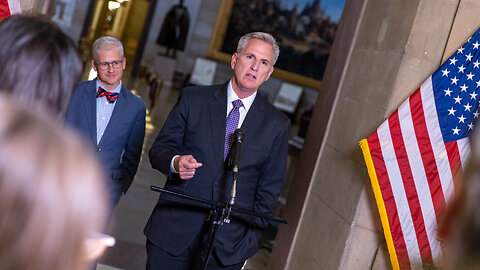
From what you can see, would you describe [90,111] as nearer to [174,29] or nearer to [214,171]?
[214,171]

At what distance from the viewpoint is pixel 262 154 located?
12.5 ft

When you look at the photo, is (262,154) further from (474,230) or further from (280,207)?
(280,207)

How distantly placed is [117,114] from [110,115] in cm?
6

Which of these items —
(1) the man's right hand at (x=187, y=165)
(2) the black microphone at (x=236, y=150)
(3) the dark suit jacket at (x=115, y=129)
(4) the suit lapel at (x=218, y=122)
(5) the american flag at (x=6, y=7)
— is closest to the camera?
(2) the black microphone at (x=236, y=150)

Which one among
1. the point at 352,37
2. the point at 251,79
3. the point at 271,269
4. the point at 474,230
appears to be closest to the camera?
the point at 474,230

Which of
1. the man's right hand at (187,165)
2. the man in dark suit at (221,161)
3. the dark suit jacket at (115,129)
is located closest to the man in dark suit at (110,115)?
the dark suit jacket at (115,129)

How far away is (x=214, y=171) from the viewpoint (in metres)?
3.73

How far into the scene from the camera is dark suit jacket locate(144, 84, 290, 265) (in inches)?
146

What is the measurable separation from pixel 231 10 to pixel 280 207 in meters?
19.2

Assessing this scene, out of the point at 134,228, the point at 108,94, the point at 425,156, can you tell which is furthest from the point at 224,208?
the point at 134,228

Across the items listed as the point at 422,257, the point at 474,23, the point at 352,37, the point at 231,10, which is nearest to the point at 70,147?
the point at 422,257

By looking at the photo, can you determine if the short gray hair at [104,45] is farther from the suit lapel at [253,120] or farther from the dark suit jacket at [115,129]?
the suit lapel at [253,120]

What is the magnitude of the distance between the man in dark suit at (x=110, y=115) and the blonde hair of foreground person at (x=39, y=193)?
131 inches

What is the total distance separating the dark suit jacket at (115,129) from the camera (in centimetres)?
424
